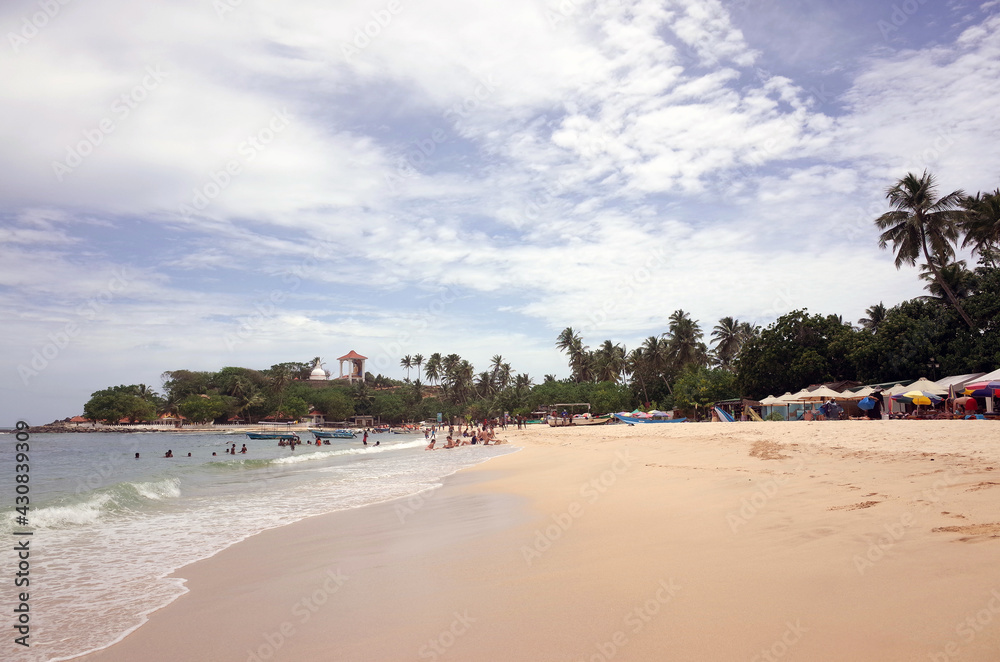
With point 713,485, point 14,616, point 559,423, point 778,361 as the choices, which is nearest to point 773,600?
point 713,485

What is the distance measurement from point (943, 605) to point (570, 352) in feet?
305

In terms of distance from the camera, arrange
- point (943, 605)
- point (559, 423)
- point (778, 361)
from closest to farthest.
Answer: point (943, 605) → point (778, 361) → point (559, 423)

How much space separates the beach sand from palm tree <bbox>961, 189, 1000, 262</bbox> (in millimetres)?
33362

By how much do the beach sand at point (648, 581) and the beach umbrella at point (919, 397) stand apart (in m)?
20.5

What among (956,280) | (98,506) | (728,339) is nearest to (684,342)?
(728,339)

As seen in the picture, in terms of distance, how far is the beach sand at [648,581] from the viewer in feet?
11.9

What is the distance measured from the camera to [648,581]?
494 cm

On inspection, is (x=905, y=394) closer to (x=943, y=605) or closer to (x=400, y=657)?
(x=943, y=605)

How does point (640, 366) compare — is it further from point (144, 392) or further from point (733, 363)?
point (144, 392)

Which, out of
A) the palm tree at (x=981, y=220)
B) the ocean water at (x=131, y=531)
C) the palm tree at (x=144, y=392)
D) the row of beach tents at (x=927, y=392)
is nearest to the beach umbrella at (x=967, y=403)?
the row of beach tents at (x=927, y=392)

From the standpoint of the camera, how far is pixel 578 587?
5055 mm

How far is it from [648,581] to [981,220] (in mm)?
41260

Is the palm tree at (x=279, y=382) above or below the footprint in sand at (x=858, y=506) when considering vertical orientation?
above

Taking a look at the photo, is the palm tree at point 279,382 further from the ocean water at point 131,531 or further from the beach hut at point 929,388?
the beach hut at point 929,388
